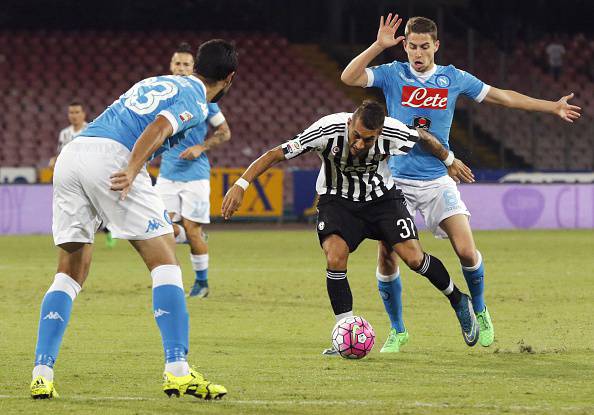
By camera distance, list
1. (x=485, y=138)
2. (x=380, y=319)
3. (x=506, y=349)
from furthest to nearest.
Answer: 1. (x=485, y=138)
2. (x=380, y=319)
3. (x=506, y=349)

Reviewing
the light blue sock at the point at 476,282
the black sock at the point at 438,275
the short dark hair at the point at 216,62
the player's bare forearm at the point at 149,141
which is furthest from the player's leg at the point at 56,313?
the light blue sock at the point at 476,282

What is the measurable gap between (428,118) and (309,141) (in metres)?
1.41

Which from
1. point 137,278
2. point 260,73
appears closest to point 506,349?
point 137,278

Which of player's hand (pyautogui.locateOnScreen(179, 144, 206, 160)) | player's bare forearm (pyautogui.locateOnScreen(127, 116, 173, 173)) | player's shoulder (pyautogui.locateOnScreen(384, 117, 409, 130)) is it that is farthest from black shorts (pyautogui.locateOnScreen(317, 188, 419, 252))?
player's hand (pyautogui.locateOnScreen(179, 144, 206, 160))

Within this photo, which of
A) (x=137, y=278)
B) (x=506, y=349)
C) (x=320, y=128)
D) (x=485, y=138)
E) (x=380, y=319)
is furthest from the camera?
(x=485, y=138)

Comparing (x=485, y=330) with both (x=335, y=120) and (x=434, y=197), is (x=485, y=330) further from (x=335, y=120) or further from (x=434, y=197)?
(x=335, y=120)

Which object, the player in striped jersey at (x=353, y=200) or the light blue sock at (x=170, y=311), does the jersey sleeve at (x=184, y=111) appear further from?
the player in striped jersey at (x=353, y=200)

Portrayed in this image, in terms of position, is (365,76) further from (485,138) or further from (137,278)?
(485,138)

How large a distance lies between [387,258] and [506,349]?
1005mm

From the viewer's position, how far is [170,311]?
5965 millimetres

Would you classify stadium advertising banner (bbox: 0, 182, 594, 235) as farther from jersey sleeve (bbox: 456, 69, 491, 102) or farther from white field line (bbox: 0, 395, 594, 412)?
white field line (bbox: 0, 395, 594, 412)

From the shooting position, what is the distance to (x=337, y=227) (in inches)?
294

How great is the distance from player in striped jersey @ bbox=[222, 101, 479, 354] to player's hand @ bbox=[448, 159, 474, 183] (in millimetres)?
570

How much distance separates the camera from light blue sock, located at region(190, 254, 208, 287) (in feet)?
37.6
